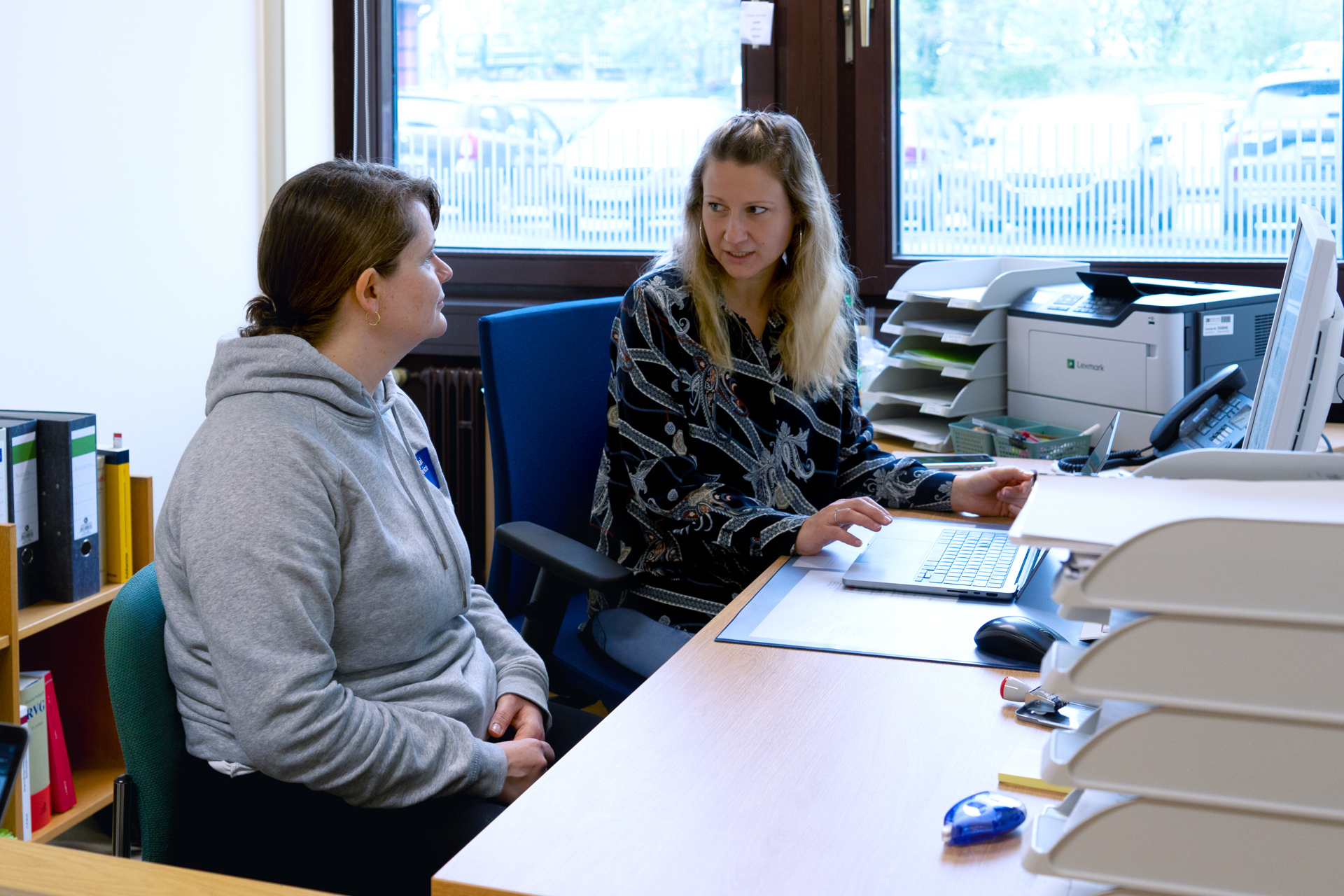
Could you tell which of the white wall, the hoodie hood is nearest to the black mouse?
the hoodie hood

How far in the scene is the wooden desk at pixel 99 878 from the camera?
77cm

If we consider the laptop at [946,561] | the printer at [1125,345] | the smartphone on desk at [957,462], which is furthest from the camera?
the printer at [1125,345]

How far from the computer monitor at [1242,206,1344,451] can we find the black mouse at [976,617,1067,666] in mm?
302

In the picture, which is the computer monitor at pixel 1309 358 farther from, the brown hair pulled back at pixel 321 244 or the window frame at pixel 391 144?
the window frame at pixel 391 144

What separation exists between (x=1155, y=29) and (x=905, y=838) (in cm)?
242

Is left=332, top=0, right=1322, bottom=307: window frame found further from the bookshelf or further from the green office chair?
the green office chair

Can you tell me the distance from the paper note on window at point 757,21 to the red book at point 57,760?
2.12 meters

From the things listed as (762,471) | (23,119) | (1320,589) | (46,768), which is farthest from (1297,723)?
(23,119)

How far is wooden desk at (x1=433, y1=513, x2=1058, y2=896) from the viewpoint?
815 millimetres

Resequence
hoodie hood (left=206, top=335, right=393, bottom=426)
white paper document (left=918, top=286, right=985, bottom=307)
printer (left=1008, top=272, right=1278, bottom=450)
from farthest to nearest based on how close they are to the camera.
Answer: white paper document (left=918, top=286, right=985, bottom=307), printer (left=1008, top=272, right=1278, bottom=450), hoodie hood (left=206, top=335, right=393, bottom=426)

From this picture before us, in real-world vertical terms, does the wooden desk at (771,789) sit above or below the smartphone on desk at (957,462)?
below

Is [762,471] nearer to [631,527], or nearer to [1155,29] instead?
[631,527]

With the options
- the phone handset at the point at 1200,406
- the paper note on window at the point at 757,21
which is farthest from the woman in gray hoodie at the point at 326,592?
the paper note on window at the point at 757,21

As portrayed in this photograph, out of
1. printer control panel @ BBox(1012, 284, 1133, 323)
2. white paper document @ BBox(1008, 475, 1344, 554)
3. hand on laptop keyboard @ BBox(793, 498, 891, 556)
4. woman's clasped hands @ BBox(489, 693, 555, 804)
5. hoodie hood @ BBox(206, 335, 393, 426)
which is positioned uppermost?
printer control panel @ BBox(1012, 284, 1133, 323)
